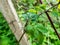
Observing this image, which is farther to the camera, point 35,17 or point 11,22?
point 11,22

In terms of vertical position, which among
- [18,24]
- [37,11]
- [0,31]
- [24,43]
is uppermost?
[37,11]

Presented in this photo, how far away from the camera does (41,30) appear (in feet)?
1.81

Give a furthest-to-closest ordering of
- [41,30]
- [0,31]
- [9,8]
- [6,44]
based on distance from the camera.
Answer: [0,31] → [9,8] → [41,30] → [6,44]

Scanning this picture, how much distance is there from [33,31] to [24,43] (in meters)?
0.32

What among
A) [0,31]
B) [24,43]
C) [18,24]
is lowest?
[0,31]

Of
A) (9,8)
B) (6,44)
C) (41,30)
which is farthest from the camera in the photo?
(9,8)

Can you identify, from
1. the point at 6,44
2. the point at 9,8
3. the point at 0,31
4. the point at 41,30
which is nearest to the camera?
the point at 6,44

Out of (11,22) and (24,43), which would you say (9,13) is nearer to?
(11,22)

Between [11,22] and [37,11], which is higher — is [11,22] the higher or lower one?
the lower one

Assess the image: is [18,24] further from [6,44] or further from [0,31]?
[0,31]

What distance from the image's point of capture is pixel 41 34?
1.87 ft

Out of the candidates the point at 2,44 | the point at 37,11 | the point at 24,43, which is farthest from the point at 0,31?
the point at 2,44

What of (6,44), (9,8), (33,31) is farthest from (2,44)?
(9,8)

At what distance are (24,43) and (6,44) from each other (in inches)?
16.8
